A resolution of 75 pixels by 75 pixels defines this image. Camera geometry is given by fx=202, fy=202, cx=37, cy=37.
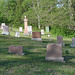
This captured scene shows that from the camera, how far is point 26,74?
597 centimetres

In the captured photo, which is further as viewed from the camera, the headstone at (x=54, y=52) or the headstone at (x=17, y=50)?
the headstone at (x=17, y=50)

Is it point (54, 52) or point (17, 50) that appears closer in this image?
point (54, 52)

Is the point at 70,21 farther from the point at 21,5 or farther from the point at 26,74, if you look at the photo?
the point at 21,5

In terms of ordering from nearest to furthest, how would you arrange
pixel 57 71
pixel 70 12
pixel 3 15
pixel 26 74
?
pixel 26 74
pixel 57 71
pixel 70 12
pixel 3 15

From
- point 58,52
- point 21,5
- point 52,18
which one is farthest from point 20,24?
point 58,52

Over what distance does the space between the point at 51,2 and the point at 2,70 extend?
71.4ft

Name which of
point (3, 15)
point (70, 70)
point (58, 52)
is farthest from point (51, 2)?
point (3, 15)

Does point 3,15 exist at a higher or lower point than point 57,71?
higher

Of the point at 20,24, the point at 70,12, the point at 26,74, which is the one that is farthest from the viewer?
the point at 20,24

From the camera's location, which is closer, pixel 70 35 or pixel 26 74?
pixel 26 74

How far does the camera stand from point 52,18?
27938 millimetres

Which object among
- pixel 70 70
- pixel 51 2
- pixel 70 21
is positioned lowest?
pixel 70 70

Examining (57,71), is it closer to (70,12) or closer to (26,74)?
(26,74)

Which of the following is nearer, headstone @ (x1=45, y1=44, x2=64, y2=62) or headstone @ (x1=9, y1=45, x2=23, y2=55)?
headstone @ (x1=45, y1=44, x2=64, y2=62)
